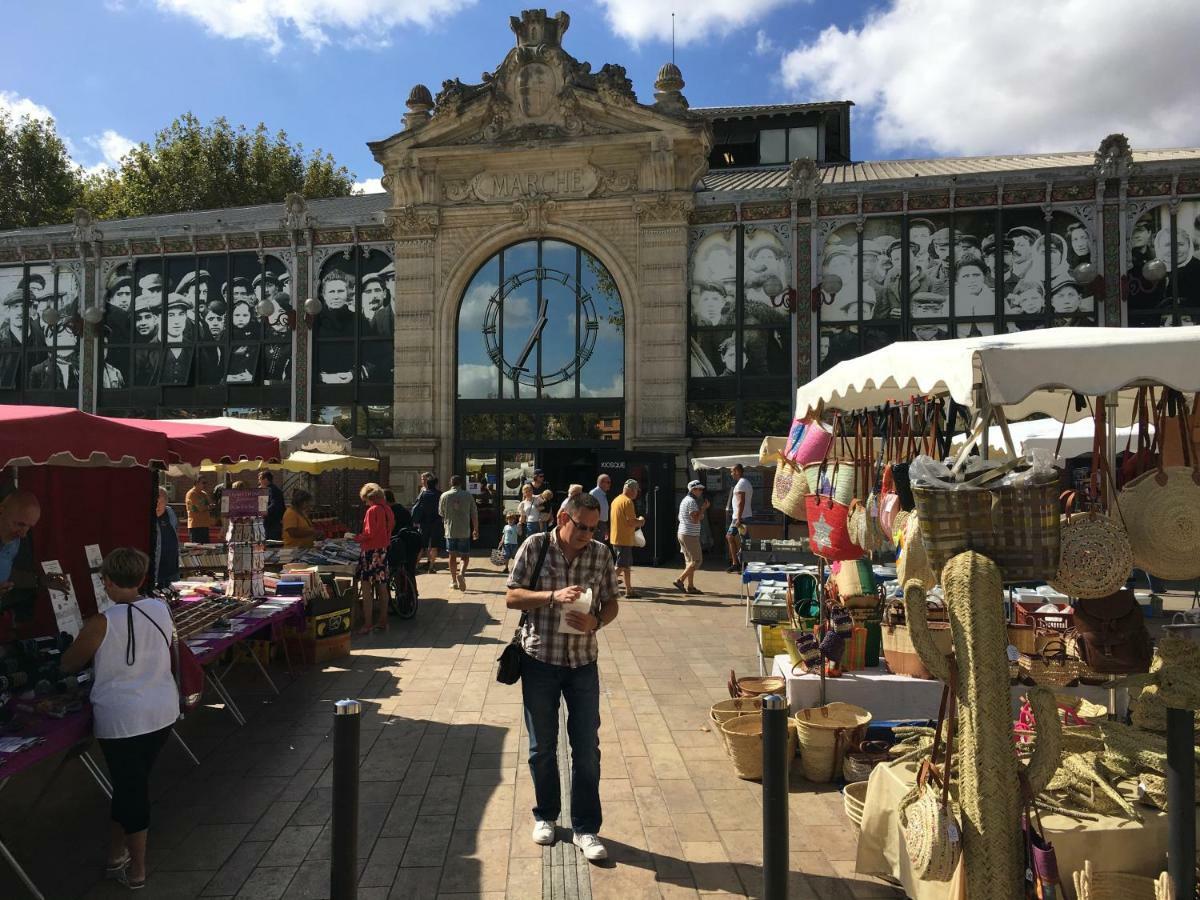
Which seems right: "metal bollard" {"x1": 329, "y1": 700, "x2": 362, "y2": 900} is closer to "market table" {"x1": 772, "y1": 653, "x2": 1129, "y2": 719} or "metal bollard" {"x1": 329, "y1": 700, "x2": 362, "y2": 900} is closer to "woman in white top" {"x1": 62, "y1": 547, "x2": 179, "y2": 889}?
"woman in white top" {"x1": 62, "y1": 547, "x2": 179, "y2": 889}

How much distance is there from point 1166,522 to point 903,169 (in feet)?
68.1

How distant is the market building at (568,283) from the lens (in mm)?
17109

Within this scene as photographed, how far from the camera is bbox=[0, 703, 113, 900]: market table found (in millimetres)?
3746

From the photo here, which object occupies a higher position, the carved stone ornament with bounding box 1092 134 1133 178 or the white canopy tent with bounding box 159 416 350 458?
the carved stone ornament with bounding box 1092 134 1133 178

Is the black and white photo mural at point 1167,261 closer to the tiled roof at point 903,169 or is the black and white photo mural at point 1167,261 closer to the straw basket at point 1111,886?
the tiled roof at point 903,169

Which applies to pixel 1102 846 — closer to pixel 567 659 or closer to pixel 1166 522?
pixel 1166 522

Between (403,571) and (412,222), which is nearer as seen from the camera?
(403,571)

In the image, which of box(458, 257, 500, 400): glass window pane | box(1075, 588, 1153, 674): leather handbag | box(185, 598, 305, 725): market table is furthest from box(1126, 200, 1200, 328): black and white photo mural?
box(185, 598, 305, 725): market table

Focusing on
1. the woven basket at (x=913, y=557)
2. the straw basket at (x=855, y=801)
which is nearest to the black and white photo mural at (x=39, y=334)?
the straw basket at (x=855, y=801)

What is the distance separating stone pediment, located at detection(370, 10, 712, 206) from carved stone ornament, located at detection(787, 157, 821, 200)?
2.09 m

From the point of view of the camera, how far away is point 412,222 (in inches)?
758

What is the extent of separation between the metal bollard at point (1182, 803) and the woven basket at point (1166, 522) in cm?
74

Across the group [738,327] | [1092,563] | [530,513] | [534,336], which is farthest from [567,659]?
[534,336]

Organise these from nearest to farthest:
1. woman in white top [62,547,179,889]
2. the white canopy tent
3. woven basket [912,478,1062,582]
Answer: woven basket [912,478,1062,582]
woman in white top [62,547,179,889]
the white canopy tent
